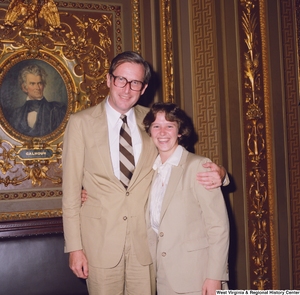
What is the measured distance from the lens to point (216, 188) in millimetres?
1903

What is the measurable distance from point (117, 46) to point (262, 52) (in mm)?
1140

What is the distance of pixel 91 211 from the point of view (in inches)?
82.0

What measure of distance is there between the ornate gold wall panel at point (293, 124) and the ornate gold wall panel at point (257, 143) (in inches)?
6.7

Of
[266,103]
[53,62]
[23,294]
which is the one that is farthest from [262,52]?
[23,294]

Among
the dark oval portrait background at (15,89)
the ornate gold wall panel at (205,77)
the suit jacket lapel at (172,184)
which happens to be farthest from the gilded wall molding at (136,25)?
the suit jacket lapel at (172,184)

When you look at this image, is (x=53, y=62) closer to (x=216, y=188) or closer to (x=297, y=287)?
(x=216, y=188)

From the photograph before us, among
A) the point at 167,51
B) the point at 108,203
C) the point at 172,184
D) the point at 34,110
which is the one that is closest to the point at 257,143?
the point at 167,51

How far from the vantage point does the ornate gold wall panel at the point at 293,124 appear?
3.26 meters

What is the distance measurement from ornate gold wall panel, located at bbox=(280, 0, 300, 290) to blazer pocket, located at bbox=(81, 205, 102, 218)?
179cm

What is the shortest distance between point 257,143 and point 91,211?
5.23 ft

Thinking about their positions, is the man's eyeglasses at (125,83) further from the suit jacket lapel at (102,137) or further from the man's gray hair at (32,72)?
the man's gray hair at (32,72)

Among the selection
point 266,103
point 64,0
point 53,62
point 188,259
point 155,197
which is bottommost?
point 188,259

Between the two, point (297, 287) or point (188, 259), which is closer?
point (188, 259)

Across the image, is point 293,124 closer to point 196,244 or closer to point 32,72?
point 196,244
